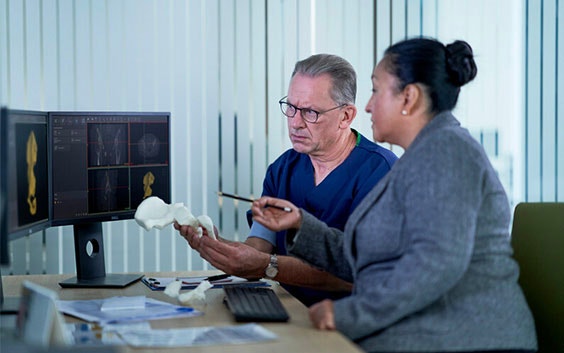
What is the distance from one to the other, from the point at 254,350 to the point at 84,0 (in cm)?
252

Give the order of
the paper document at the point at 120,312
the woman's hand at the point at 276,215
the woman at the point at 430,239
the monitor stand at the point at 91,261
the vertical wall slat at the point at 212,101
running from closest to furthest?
the woman at the point at 430,239 → the paper document at the point at 120,312 → the woman's hand at the point at 276,215 → the monitor stand at the point at 91,261 → the vertical wall slat at the point at 212,101

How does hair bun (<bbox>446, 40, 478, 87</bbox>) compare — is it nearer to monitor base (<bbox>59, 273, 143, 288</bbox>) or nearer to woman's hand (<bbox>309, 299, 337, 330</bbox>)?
woman's hand (<bbox>309, 299, 337, 330</bbox>)

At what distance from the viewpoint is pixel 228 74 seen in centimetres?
383

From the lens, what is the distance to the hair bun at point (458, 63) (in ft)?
6.33

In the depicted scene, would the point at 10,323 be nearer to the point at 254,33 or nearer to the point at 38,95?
the point at 38,95

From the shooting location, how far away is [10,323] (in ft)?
5.90

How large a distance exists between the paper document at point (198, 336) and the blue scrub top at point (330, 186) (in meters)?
0.83

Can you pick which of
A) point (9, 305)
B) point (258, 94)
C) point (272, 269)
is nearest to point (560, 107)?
point (258, 94)

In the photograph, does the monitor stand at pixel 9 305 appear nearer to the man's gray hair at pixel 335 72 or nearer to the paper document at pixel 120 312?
the paper document at pixel 120 312

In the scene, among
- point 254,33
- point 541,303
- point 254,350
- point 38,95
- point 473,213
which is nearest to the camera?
point 254,350

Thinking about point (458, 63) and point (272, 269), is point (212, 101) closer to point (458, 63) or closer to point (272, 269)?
point (272, 269)

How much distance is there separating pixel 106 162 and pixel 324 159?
702 mm

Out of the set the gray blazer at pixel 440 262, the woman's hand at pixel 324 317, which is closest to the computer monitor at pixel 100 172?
the woman's hand at pixel 324 317

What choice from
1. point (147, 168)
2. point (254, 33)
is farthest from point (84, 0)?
point (147, 168)
